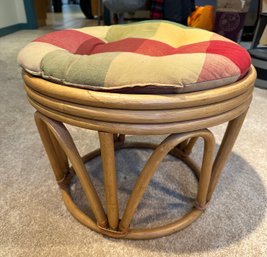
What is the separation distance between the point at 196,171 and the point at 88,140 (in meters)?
0.41

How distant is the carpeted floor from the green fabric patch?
38 cm

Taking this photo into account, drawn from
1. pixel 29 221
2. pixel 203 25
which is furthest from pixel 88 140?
pixel 203 25

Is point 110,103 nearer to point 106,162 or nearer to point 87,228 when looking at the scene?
point 106,162

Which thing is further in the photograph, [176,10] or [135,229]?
[176,10]

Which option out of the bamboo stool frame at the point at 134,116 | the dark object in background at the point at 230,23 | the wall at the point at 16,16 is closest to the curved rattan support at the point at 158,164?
the bamboo stool frame at the point at 134,116

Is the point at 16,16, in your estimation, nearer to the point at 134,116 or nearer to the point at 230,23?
the point at 230,23

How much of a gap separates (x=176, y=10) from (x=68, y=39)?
1420 mm

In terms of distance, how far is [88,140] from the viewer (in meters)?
0.98

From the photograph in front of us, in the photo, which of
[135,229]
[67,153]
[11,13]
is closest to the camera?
[67,153]

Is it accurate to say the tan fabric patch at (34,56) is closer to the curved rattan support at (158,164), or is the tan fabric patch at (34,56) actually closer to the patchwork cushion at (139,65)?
the patchwork cushion at (139,65)

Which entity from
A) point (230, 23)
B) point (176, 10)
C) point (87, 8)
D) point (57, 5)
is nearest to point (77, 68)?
point (176, 10)

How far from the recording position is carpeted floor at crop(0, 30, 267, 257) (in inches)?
22.8

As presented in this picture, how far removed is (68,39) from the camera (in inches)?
21.9

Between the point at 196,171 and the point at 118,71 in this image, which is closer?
the point at 118,71
